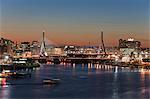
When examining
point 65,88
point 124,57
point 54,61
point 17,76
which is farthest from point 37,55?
point 65,88

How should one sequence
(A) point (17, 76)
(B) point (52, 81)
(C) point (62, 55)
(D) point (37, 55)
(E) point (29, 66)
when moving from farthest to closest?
(C) point (62, 55) < (D) point (37, 55) < (E) point (29, 66) < (A) point (17, 76) < (B) point (52, 81)

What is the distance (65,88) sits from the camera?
10.6m

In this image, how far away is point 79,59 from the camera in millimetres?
30266

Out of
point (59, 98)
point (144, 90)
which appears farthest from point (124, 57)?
point (59, 98)

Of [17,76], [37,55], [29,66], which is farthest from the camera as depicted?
[37,55]

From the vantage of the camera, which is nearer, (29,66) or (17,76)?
(17,76)

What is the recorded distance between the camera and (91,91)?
33.0 ft

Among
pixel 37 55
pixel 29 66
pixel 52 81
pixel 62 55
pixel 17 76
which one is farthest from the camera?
pixel 62 55

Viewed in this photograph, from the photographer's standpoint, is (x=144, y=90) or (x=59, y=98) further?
(x=144, y=90)

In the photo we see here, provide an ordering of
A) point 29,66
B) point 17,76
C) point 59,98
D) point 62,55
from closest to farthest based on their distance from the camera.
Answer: point 59,98 < point 17,76 < point 29,66 < point 62,55

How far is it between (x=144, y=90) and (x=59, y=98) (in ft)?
8.50

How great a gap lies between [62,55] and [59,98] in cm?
2266

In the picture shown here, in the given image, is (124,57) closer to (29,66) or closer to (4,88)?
(29,66)

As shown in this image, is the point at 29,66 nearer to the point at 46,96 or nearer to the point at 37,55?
the point at 37,55
